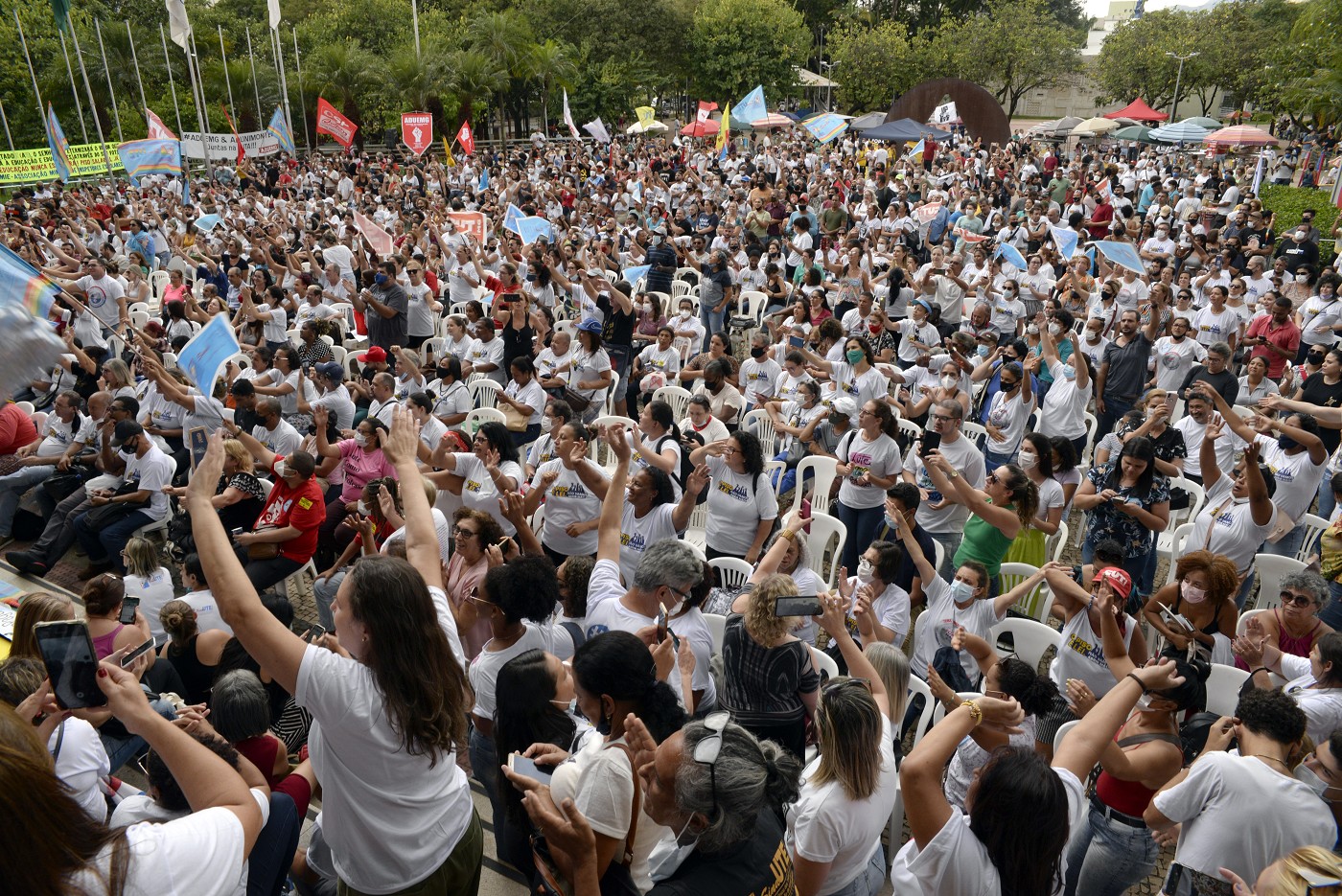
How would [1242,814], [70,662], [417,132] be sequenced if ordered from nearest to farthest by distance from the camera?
[70,662] < [1242,814] < [417,132]

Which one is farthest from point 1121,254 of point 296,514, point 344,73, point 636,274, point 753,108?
point 344,73

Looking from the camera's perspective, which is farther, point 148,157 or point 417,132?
point 417,132

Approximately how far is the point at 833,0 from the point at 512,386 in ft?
173

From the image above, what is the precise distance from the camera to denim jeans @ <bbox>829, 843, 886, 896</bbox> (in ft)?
10.5

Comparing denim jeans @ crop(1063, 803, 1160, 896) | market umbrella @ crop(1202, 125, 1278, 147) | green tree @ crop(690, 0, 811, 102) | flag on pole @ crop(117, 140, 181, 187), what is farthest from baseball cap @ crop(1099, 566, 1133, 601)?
green tree @ crop(690, 0, 811, 102)

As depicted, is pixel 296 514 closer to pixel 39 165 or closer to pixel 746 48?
pixel 39 165

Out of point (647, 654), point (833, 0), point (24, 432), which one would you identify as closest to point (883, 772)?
point (647, 654)

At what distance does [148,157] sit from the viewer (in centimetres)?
1861

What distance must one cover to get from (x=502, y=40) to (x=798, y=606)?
40.9 metres

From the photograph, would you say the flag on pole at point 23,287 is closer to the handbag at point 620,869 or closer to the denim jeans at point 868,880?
the handbag at point 620,869

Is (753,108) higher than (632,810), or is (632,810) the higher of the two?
(753,108)

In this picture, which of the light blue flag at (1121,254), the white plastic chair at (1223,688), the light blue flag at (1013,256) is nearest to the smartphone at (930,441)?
the white plastic chair at (1223,688)

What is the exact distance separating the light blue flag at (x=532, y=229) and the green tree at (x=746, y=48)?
112ft

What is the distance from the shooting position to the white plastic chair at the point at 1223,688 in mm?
4395
